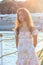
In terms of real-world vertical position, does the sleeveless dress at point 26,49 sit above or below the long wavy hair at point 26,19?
below

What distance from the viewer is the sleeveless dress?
61.4 inches

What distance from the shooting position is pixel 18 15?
1.56 metres

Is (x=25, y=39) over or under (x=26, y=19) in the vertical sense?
under

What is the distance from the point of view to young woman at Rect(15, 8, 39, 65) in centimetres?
156

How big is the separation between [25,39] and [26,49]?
0.06 m

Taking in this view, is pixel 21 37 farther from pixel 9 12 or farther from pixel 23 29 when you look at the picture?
pixel 9 12

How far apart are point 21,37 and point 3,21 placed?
828cm

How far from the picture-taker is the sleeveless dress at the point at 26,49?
1560mm

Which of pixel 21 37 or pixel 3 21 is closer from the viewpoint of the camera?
pixel 21 37

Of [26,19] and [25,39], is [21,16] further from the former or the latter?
[25,39]

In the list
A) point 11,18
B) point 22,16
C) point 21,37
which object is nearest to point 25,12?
point 22,16

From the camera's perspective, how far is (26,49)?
156 cm

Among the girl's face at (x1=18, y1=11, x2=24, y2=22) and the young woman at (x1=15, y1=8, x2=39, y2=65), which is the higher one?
the girl's face at (x1=18, y1=11, x2=24, y2=22)

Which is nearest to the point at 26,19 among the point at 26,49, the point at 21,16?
the point at 21,16
